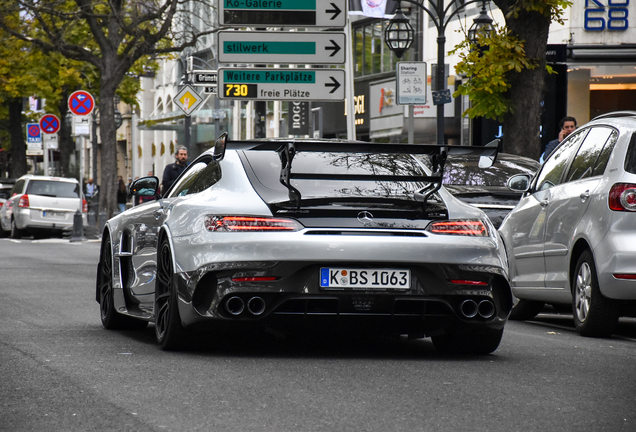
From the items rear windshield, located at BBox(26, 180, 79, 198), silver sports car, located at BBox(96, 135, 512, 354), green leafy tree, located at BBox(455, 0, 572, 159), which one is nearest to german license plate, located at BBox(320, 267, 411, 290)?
Answer: silver sports car, located at BBox(96, 135, 512, 354)

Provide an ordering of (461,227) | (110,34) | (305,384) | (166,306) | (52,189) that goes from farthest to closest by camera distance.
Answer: (110,34) → (52,189) → (166,306) → (461,227) → (305,384)

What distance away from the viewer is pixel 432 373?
6.59 m

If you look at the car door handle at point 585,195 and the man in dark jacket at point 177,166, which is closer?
the car door handle at point 585,195

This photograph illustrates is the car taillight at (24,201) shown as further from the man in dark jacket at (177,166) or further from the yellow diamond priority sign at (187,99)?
the man in dark jacket at (177,166)

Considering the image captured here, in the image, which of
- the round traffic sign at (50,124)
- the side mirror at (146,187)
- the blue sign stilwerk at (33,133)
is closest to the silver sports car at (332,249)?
the side mirror at (146,187)

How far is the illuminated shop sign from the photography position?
26.9 m

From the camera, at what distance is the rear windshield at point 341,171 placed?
7.16 metres

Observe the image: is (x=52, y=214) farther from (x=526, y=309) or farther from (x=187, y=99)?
(x=526, y=309)

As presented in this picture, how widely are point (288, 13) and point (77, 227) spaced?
44.9ft

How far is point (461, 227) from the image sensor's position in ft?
23.6

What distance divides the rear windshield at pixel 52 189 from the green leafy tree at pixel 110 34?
40.5 inches

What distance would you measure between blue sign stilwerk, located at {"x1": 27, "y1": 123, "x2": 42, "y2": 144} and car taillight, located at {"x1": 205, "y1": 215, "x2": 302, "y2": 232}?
3606 centimetres

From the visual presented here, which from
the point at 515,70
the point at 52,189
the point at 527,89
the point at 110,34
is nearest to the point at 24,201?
the point at 52,189

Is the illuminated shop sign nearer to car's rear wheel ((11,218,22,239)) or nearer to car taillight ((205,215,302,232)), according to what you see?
car's rear wheel ((11,218,22,239))
